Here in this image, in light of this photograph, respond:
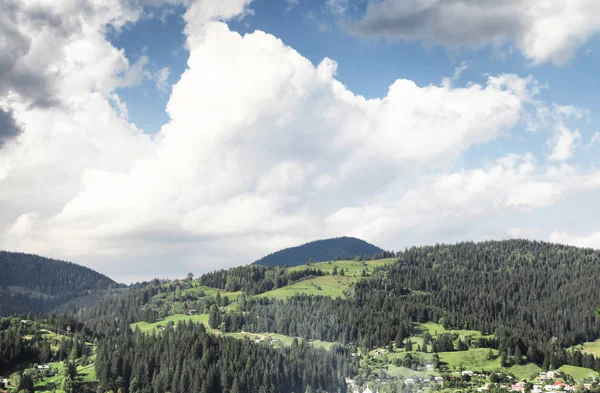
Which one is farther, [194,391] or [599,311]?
[194,391]

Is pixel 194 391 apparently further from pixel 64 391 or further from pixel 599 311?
pixel 599 311

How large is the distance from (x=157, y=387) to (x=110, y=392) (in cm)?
1624

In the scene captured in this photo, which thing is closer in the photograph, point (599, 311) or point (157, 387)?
point (599, 311)

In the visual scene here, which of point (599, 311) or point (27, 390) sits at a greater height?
point (599, 311)

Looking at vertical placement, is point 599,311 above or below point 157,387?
above

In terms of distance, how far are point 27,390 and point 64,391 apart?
11987 millimetres

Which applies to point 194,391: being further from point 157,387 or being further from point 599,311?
point 599,311

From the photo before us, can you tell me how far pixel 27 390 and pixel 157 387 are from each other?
145ft

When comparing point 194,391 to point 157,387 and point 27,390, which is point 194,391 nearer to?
point 157,387

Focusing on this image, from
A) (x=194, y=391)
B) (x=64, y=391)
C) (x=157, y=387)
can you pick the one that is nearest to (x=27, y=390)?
(x=64, y=391)

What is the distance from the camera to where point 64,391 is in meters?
199

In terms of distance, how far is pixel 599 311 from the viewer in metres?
44.9

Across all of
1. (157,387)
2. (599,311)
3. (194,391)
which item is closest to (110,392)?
(157,387)

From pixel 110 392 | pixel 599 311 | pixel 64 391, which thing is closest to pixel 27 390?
pixel 64 391
